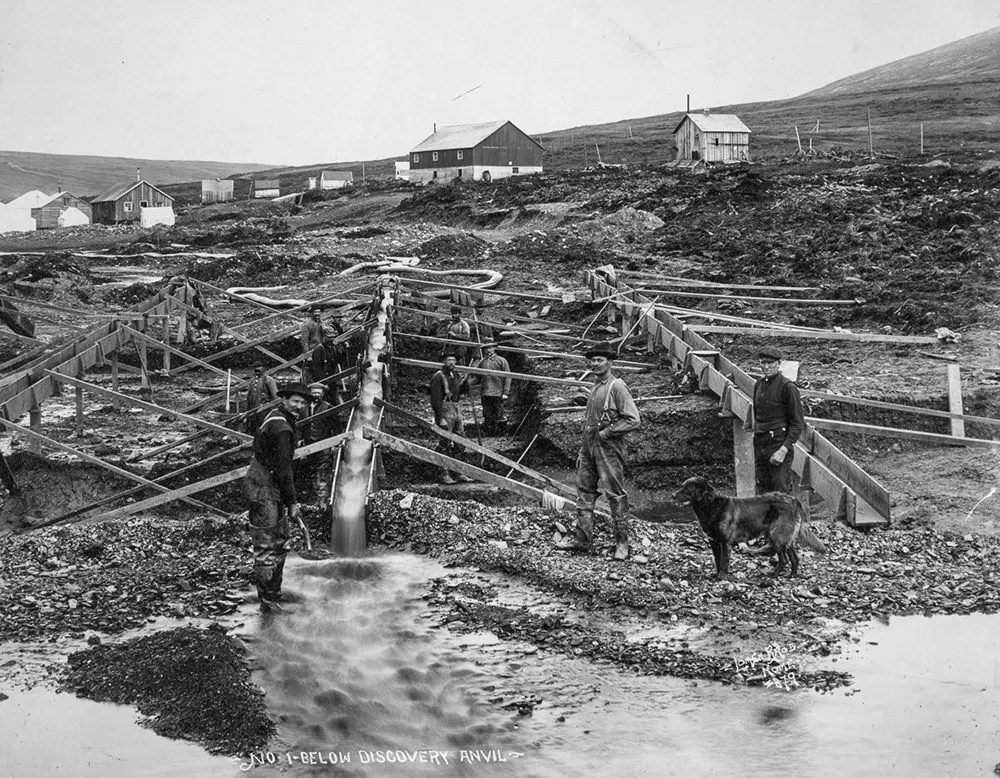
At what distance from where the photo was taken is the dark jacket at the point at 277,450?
24.4 feet

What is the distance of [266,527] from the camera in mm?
7582

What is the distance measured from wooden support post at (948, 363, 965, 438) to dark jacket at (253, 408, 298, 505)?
20.7ft

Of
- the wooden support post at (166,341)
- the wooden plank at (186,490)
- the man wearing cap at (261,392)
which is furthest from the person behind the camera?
the wooden support post at (166,341)

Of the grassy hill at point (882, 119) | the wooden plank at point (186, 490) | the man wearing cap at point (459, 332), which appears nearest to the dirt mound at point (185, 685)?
the wooden plank at point (186, 490)

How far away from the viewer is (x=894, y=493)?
9695mm

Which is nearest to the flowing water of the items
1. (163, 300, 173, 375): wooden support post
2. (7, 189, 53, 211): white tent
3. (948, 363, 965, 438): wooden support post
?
(948, 363, 965, 438): wooden support post

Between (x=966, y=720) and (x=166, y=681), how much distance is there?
4382 mm

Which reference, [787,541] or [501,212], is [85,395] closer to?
[787,541]

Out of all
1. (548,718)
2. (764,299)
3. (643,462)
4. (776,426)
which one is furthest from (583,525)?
(764,299)

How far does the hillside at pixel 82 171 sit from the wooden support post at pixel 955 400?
58670 mm

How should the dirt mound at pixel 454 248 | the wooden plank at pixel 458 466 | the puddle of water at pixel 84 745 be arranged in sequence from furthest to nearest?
the dirt mound at pixel 454 248, the wooden plank at pixel 458 466, the puddle of water at pixel 84 745

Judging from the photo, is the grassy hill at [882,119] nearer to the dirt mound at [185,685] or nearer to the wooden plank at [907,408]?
the wooden plank at [907,408]

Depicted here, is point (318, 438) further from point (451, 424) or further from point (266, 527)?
point (266, 527)

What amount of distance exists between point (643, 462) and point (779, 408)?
313 centimetres
